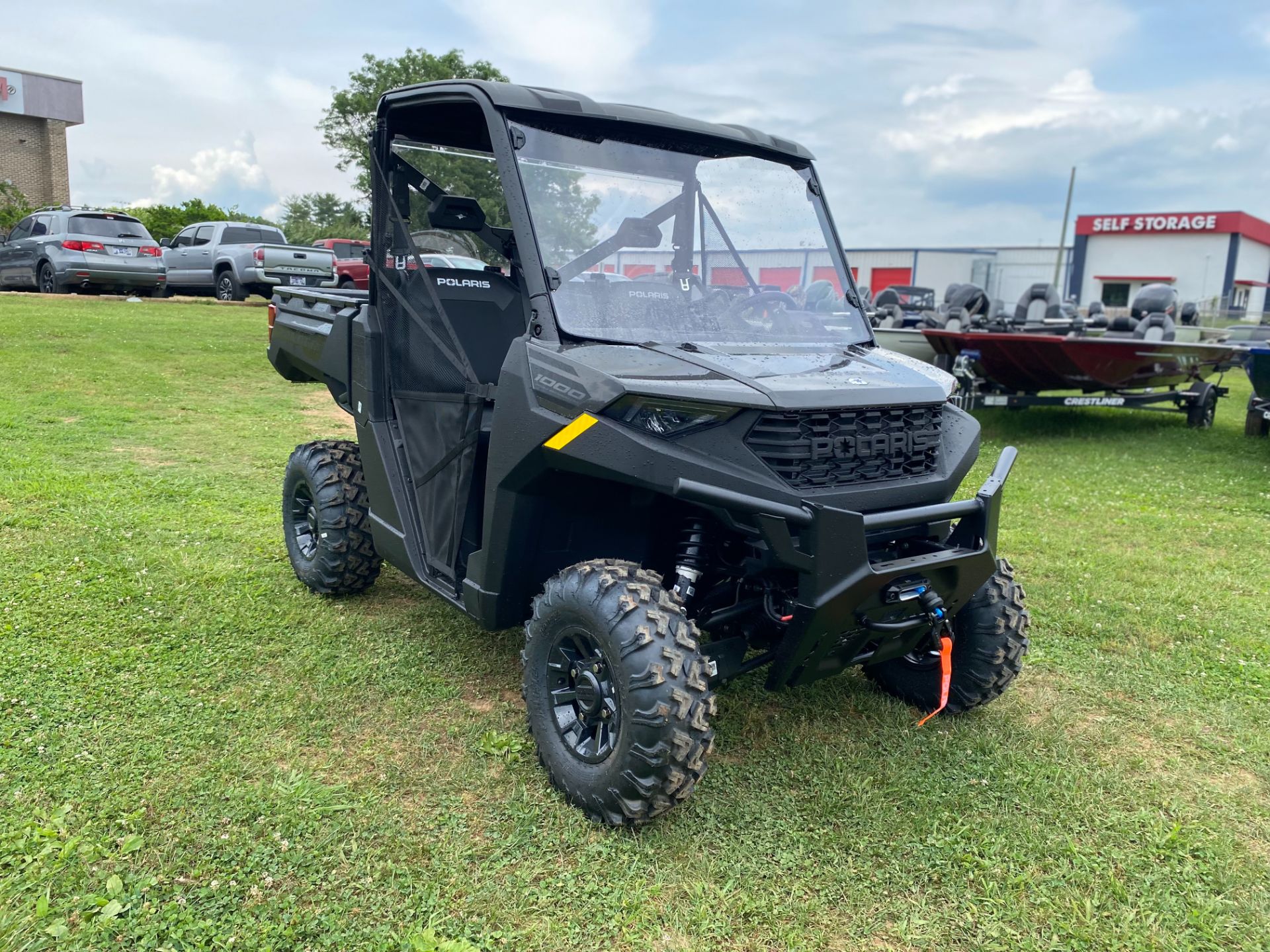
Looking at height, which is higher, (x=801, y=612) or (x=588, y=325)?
(x=588, y=325)

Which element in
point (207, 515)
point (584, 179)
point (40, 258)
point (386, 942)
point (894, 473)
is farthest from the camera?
point (40, 258)

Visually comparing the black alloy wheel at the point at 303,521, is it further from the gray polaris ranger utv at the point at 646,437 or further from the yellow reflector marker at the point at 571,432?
the yellow reflector marker at the point at 571,432

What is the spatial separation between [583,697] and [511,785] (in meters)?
0.47

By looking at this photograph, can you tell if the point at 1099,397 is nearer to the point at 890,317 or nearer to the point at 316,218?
the point at 890,317

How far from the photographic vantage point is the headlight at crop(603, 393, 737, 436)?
2.80 metres

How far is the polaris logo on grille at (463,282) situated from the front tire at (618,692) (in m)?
1.57

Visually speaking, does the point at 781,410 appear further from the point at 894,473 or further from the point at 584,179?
the point at 584,179

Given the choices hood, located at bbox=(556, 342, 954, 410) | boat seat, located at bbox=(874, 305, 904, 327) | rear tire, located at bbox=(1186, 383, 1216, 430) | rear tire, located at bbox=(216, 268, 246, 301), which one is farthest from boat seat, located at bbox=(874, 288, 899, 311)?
hood, located at bbox=(556, 342, 954, 410)

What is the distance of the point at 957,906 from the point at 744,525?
4.09 ft

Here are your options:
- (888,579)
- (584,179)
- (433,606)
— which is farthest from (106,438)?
(888,579)

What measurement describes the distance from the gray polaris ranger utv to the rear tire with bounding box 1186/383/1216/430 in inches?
377

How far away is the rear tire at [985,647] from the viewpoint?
143 inches

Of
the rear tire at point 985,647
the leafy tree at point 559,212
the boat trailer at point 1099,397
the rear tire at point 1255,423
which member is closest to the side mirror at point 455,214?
the leafy tree at point 559,212

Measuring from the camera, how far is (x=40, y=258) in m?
17.1
